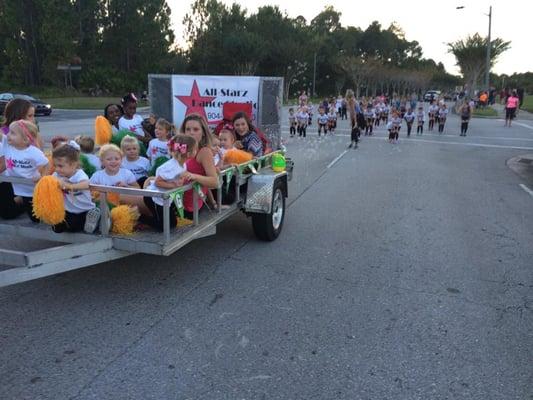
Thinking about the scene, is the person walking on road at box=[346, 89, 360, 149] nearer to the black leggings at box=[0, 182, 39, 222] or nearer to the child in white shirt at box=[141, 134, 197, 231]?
the child in white shirt at box=[141, 134, 197, 231]

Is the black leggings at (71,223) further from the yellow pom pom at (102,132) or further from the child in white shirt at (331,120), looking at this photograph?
the child in white shirt at (331,120)

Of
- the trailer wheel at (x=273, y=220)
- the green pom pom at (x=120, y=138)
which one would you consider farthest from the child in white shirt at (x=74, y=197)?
the green pom pom at (x=120, y=138)

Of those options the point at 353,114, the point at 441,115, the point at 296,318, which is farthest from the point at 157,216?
the point at 441,115

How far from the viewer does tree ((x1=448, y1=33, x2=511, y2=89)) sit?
145 ft

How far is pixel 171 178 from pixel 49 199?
0.99m

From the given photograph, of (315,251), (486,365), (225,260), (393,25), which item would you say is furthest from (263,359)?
(393,25)

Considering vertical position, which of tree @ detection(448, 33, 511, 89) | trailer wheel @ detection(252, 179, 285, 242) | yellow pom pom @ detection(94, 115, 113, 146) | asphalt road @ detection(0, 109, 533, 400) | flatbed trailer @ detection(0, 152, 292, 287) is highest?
tree @ detection(448, 33, 511, 89)

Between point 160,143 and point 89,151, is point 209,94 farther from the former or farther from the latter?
point 89,151

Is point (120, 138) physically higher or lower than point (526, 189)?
higher

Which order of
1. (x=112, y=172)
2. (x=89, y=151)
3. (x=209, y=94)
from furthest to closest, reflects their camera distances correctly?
(x=209, y=94)
(x=89, y=151)
(x=112, y=172)

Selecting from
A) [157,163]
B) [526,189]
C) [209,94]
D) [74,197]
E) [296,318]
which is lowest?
[296,318]

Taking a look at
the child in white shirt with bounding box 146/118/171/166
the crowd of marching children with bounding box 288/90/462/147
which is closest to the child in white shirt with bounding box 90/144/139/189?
the child in white shirt with bounding box 146/118/171/166

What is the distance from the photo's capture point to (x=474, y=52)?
4447 centimetres

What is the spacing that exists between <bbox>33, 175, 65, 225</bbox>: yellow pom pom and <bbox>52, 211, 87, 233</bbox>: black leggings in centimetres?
15
